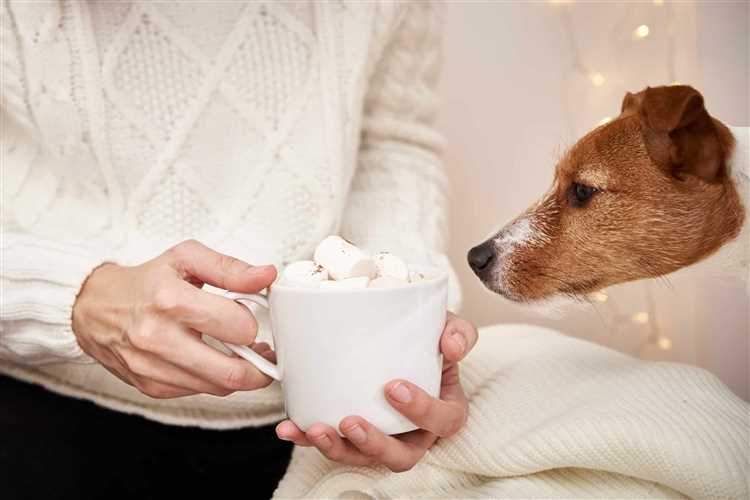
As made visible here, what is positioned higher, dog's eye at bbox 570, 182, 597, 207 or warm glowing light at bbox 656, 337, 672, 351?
dog's eye at bbox 570, 182, 597, 207

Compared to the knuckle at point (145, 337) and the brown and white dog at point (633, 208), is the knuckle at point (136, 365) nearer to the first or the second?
the knuckle at point (145, 337)

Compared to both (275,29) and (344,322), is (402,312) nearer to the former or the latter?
(344,322)

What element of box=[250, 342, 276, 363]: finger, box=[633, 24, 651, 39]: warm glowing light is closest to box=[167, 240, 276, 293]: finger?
box=[250, 342, 276, 363]: finger

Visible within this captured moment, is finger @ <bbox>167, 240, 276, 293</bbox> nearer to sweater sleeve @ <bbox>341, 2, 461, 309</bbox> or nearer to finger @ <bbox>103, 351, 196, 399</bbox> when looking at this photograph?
finger @ <bbox>103, 351, 196, 399</bbox>

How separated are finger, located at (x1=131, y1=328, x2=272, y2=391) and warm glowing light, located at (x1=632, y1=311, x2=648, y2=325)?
58 centimetres

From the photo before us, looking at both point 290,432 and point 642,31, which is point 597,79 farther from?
point 290,432

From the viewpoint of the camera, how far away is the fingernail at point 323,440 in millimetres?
535

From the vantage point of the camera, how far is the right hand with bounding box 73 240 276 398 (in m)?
0.53

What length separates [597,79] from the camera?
847mm

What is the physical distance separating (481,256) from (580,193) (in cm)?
13

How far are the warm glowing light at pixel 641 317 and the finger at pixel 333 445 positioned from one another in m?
0.50

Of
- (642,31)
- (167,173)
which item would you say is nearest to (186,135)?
(167,173)

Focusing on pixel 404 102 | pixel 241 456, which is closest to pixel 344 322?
pixel 241 456

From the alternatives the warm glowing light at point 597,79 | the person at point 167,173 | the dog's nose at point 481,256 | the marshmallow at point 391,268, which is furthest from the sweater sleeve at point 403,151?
the marshmallow at point 391,268
